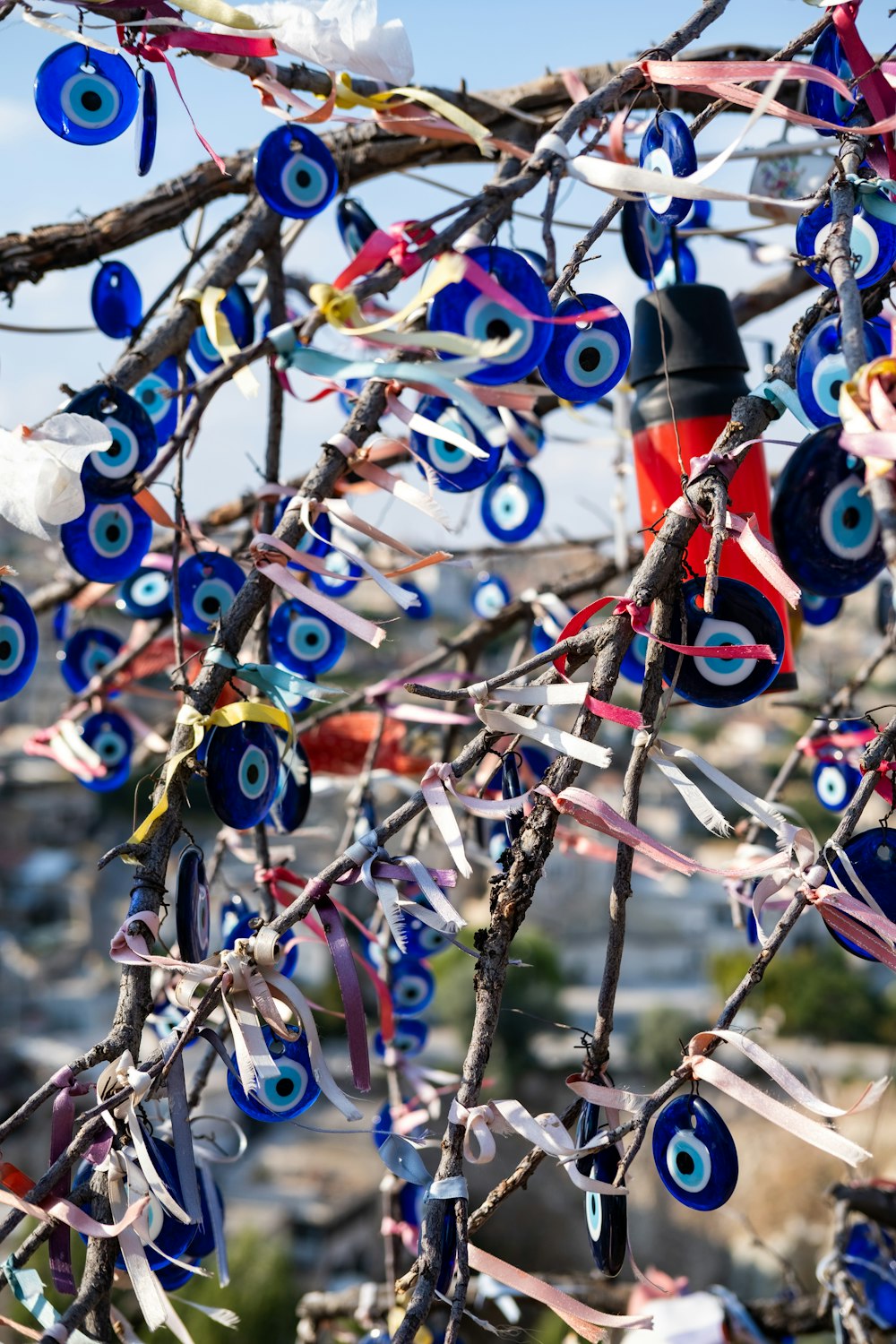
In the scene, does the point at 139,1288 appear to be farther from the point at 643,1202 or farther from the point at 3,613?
the point at 643,1202

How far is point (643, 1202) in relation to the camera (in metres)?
10.0

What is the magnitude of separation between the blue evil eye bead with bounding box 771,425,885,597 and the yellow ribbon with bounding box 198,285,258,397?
1.21 ft

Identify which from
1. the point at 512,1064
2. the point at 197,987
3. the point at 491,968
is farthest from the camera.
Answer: the point at 512,1064

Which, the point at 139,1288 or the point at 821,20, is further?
the point at 821,20

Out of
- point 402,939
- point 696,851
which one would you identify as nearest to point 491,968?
point 402,939

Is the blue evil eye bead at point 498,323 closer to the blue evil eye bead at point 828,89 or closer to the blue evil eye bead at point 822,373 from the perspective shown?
the blue evil eye bead at point 822,373

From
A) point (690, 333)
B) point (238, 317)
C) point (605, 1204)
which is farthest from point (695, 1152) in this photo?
point (238, 317)

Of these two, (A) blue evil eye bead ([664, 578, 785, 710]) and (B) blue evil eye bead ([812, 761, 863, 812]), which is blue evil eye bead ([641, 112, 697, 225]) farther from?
(B) blue evil eye bead ([812, 761, 863, 812])

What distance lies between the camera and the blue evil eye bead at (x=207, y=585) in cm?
108

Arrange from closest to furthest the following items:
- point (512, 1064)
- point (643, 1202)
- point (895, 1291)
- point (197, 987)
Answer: point (197, 987), point (895, 1291), point (643, 1202), point (512, 1064)

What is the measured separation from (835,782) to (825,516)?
54 cm

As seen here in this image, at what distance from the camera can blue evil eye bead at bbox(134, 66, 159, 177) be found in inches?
34.0

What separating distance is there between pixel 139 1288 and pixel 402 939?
0.23 meters

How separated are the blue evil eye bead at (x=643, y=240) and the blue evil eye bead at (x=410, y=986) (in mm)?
799
